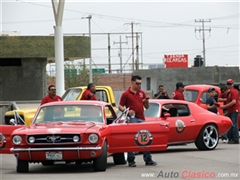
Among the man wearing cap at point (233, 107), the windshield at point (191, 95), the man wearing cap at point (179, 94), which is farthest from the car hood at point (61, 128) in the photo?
the windshield at point (191, 95)

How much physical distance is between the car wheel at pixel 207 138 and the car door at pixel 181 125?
0.81 feet

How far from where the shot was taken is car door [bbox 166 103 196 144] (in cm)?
1705

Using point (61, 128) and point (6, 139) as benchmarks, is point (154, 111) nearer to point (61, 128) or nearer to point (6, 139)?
point (6, 139)

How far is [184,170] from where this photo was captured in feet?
40.6

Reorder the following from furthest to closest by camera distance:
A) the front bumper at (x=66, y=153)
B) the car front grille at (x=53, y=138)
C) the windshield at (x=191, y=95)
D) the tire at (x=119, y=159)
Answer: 1. the windshield at (x=191, y=95)
2. the tire at (x=119, y=159)
3. the car front grille at (x=53, y=138)
4. the front bumper at (x=66, y=153)

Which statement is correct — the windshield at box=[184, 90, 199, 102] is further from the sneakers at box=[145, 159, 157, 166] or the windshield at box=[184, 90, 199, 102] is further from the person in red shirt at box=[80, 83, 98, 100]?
the sneakers at box=[145, 159, 157, 166]

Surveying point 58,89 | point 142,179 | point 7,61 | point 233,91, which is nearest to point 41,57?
point 7,61

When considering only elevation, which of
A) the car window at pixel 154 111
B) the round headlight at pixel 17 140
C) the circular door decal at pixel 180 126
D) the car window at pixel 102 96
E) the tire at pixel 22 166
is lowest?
the tire at pixel 22 166

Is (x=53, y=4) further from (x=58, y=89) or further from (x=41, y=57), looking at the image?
(x=41, y=57)

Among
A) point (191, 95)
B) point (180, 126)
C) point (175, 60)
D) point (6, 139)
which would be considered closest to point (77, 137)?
point (6, 139)

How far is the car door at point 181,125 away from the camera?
671 inches

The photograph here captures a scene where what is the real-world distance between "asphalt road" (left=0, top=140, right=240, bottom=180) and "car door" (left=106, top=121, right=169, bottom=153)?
1.32ft

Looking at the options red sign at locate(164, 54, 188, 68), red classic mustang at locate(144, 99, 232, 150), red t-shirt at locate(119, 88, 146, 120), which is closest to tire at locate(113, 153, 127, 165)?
red t-shirt at locate(119, 88, 146, 120)

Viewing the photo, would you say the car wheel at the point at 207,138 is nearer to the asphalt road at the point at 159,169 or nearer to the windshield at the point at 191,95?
the asphalt road at the point at 159,169
